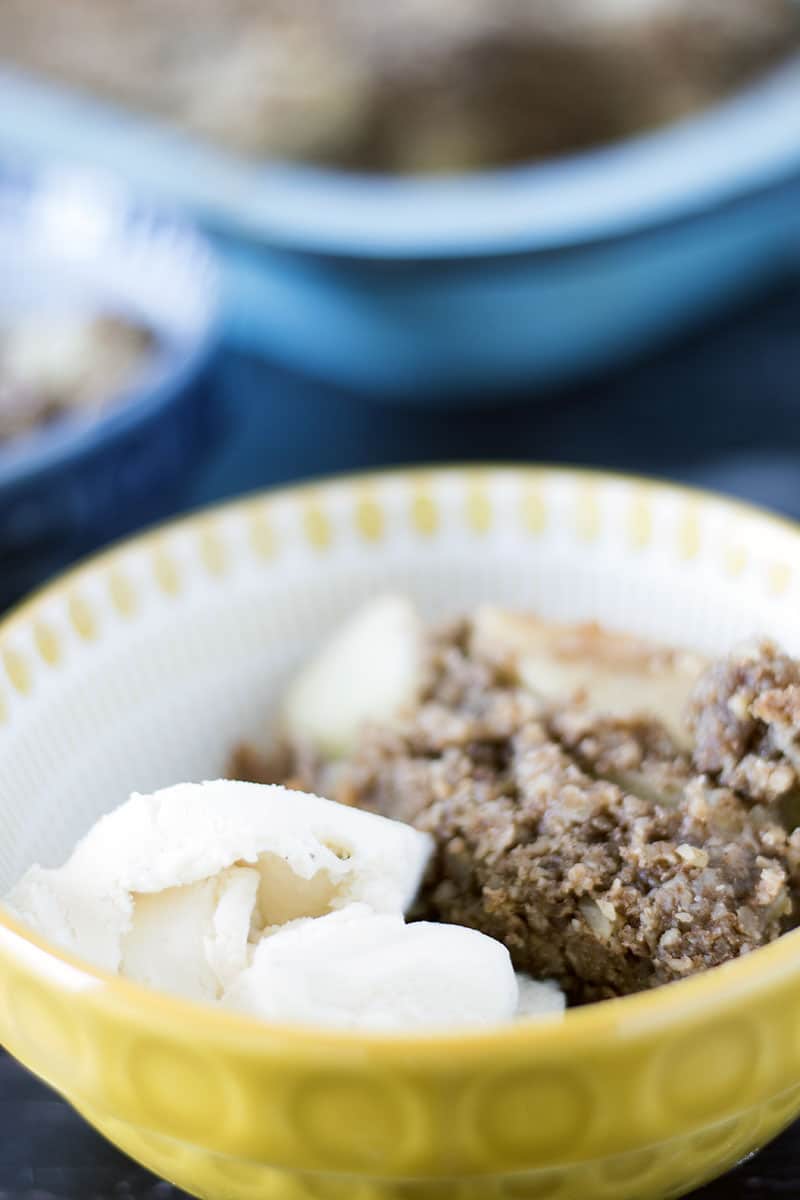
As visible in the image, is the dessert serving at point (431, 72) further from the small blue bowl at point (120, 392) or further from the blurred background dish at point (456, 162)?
the small blue bowl at point (120, 392)

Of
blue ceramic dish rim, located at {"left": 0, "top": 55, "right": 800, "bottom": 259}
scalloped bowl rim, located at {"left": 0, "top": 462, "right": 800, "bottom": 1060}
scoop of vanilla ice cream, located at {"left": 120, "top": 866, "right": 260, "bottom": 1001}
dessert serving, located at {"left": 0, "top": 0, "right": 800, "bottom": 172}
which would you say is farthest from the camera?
dessert serving, located at {"left": 0, "top": 0, "right": 800, "bottom": 172}

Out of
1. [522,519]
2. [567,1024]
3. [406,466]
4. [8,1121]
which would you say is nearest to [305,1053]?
[567,1024]

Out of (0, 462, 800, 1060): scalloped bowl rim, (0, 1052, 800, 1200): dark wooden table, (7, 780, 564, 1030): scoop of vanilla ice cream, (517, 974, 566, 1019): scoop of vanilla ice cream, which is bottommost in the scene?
(0, 1052, 800, 1200): dark wooden table

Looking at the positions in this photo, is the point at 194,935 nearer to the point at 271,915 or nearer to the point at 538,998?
the point at 271,915

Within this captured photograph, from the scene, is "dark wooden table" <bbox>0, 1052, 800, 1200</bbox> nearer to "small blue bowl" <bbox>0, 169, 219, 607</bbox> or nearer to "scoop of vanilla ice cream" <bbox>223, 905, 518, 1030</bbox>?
"scoop of vanilla ice cream" <bbox>223, 905, 518, 1030</bbox>

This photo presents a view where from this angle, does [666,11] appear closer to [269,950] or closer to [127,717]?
[127,717]

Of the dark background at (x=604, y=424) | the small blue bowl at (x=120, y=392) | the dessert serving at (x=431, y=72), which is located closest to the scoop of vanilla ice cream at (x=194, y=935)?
the small blue bowl at (x=120, y=392)

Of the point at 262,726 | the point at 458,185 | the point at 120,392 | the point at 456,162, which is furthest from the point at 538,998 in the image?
the point at 456,162

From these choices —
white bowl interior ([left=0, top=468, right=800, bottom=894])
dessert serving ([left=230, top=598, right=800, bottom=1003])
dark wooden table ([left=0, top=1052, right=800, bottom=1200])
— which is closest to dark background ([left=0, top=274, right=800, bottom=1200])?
white bowl interior ([left=0, top=468, right=800, bottom=894])

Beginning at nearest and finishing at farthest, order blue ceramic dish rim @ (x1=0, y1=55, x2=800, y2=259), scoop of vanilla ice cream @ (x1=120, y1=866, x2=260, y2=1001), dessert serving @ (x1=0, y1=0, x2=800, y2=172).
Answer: scoop of vanilla ice cream @ (x1=120, y1=866, x2=260, y2=1001) < blue ceramic dish rim @ (x1=0, y1=55, x2=800, y2=259) < dessert serving @ (x1=0, y1=0, x2=800, y2=172)
